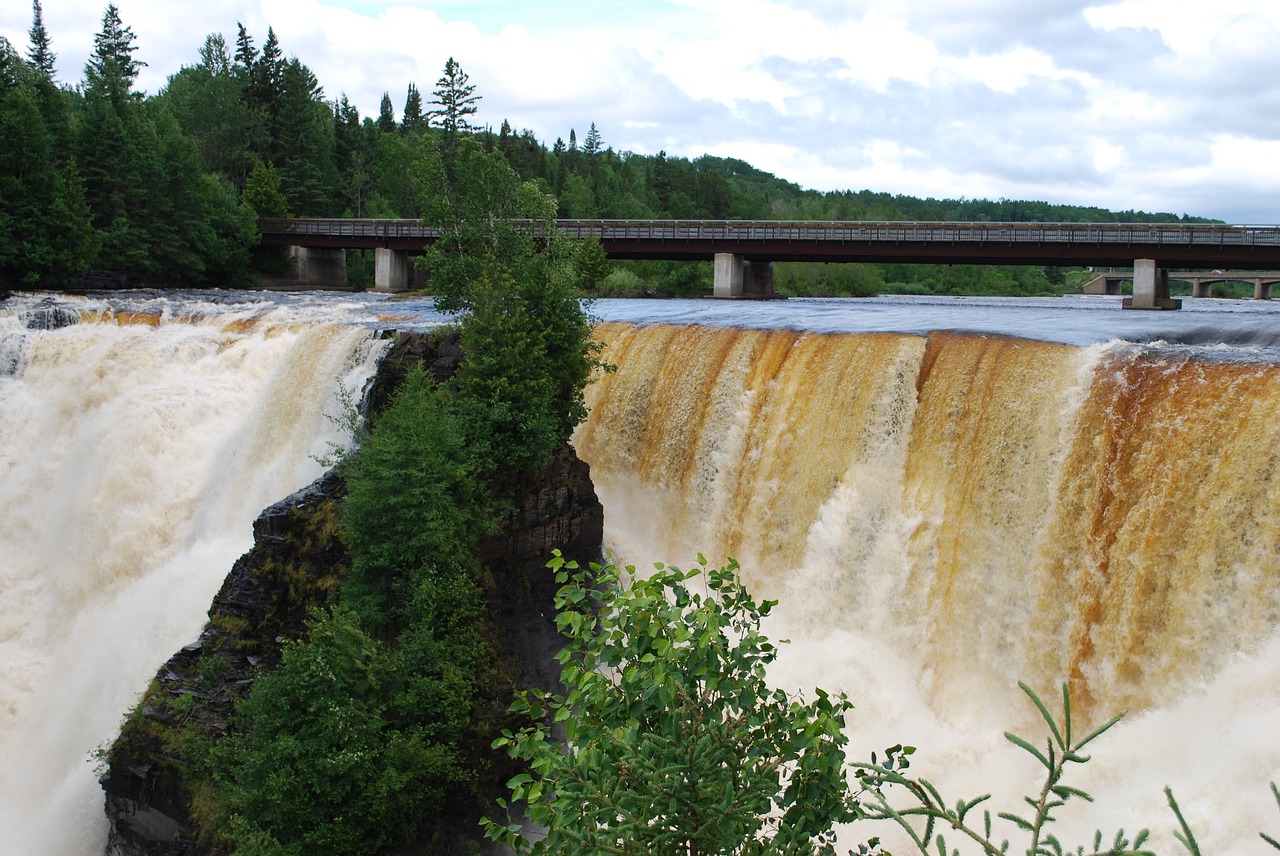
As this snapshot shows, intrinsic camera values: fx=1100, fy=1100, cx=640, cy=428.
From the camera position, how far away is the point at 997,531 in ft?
53.0

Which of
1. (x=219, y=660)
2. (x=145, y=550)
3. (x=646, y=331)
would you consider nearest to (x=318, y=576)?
(x=219, y=660)

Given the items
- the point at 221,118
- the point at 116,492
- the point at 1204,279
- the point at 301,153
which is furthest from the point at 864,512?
the point at 221,118

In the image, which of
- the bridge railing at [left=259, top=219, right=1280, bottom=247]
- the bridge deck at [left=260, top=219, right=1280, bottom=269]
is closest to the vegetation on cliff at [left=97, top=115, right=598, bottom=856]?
the bridge deck at [left=260, top=219, right=1280, bottom=269]

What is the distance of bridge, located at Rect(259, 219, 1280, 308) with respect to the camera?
33938 millimetres

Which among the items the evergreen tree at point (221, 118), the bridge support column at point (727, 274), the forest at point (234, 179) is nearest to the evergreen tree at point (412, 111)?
the forest at point (234, 179)

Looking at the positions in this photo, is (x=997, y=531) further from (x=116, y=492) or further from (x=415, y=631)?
(x=116, y=492)

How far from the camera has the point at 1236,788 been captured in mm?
10922

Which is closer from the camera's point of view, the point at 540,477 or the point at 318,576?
the point at 318,576

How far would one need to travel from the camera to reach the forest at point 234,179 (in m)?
40.8

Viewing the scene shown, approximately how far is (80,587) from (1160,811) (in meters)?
19.0

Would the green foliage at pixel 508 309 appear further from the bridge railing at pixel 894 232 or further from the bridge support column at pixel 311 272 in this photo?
the bridge support column at pixel 311 272

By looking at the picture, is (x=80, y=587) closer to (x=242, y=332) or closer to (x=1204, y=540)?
(x=242, y=332)

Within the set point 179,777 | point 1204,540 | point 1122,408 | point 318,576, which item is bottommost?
point 179,777

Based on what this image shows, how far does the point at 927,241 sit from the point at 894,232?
1.21 meters
